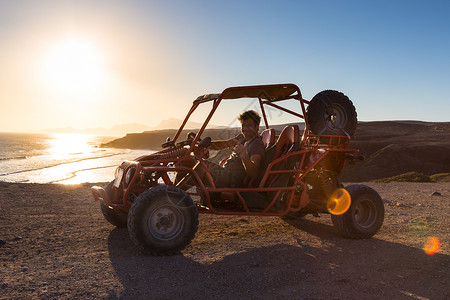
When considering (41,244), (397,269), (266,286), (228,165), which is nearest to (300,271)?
(266,286)

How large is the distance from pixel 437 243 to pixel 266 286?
341 centimetres

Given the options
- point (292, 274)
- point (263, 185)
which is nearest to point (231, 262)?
point (292, 274)

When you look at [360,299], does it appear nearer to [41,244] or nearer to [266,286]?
[266,286]

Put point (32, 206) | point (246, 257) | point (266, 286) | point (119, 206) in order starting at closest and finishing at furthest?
point (266, 286) → point (246, 257) → point (119, 206) → point (32, 206)

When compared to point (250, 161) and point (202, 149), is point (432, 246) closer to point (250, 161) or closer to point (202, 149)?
point (250, 161)

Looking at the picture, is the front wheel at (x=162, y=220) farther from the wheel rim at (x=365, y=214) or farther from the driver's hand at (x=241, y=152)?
the wheel rim at (x=365, y=214)

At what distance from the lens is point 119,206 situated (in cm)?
519

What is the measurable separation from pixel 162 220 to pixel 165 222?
0.05m

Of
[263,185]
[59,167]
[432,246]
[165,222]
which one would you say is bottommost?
[59,167]

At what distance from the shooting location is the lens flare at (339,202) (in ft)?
19.6

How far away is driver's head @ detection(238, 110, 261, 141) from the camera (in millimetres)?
5750

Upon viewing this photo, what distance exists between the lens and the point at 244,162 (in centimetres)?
538

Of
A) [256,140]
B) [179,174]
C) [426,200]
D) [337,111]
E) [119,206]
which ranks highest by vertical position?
[337,111]

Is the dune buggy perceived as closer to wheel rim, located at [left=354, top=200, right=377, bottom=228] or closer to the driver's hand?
wheel rim, located at [left=354, top=200, right=377, bottom=228]
